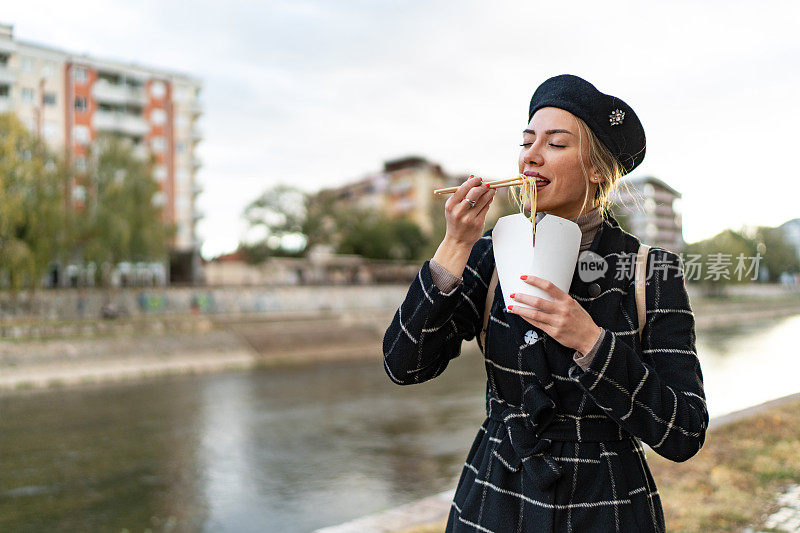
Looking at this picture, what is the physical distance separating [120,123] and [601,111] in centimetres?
4971

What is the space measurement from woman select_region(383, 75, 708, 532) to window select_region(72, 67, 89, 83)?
49315 mm

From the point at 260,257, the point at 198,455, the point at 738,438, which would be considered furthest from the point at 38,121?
the point at 738,438

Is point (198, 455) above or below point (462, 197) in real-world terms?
below

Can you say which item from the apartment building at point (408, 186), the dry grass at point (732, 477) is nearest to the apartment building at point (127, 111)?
the apartment building at point (408, 186)

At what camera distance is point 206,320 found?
97.7 ft

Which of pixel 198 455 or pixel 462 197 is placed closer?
pixel 462 197

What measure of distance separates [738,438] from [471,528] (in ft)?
24.0

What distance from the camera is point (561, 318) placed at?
1.32 metres

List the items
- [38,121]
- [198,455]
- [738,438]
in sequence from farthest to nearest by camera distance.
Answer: [38,121] → [198,455] → [738,438]

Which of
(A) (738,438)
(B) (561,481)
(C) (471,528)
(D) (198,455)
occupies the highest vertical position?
(B) (561,481)

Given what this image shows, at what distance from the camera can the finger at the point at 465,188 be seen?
1.41 m

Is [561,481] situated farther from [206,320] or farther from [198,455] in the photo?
[206,320]

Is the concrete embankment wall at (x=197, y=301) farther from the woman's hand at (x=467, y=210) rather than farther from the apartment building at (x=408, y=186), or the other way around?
the woman's hand at (x=467, y=210)

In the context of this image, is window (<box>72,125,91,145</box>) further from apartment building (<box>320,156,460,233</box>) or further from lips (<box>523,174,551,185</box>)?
lips (<box>523,174,551,185</box>)
